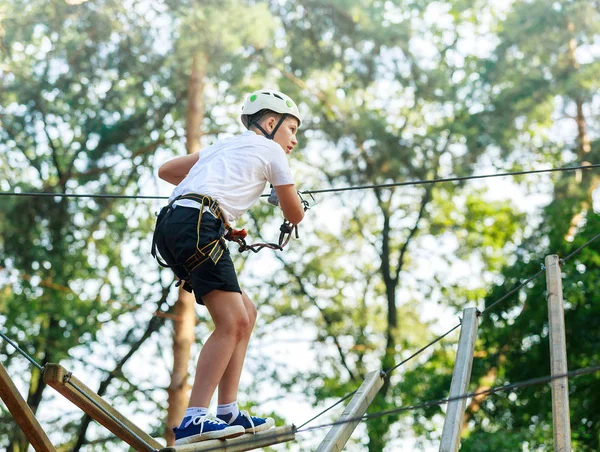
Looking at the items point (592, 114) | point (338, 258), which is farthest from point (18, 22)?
point (592, 114)

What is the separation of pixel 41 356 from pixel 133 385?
5.09 feet

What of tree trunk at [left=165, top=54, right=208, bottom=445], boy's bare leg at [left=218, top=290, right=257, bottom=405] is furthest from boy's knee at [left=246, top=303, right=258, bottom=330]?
tree trunk at [left=165, top=54, right=208, bottom=445]

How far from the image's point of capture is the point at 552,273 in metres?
4.60

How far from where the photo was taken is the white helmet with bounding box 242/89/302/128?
3.94 m

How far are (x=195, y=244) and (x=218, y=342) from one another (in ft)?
1.28

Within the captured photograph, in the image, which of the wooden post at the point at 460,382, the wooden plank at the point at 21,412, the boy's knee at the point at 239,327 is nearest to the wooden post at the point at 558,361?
the wooden post at the point at 460,382

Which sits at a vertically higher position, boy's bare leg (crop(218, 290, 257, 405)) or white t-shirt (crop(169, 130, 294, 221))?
white t-shirt (crop(169, 130, 294, 221))

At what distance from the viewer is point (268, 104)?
3.94 m

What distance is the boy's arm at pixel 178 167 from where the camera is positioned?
13.4ft

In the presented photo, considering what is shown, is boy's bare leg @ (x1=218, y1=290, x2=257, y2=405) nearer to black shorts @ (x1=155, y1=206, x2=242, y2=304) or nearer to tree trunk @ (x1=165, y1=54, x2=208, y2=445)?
black shorts @ (x1=155, y1=206, x2=242, y2=304)

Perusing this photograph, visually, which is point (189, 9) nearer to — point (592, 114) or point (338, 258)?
point (338, 258)

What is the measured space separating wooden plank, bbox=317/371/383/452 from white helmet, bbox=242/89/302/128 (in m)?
1.30

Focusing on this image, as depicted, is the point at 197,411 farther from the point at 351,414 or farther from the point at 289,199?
the point at 289,199

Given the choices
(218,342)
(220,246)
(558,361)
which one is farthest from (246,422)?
(558,361)
